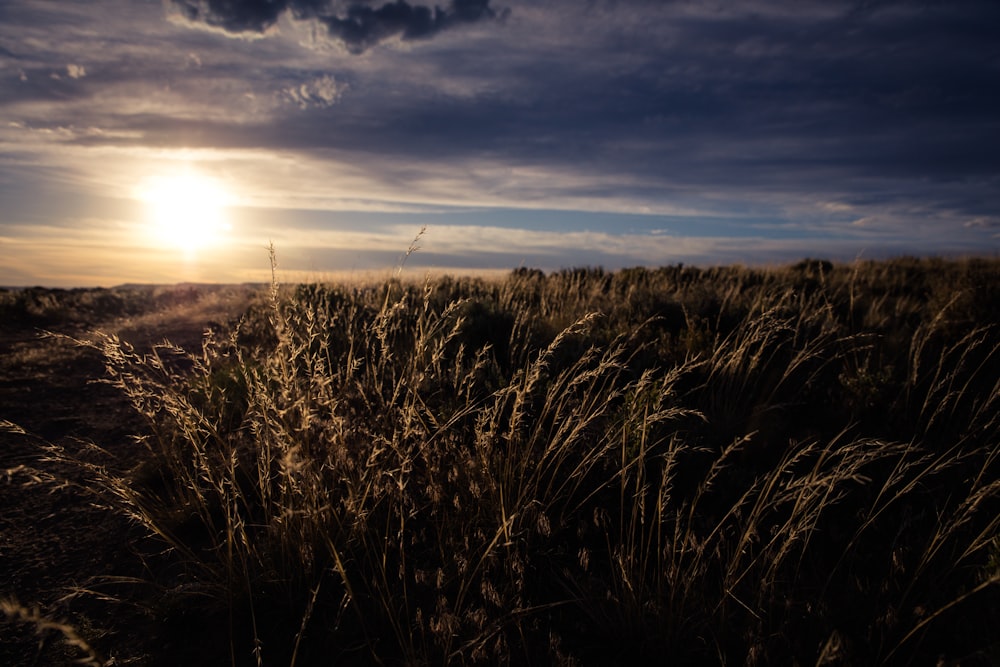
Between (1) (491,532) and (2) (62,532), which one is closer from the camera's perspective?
(1) (491,532)

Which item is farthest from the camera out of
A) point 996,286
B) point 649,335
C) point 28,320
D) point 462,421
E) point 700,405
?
point 28,320

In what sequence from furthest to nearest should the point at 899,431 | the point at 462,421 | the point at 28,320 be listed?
the point at 28,320 < the point at 899,431 < the point at 462,421

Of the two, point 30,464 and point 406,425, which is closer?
point 406,425

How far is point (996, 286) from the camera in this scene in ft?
26.2

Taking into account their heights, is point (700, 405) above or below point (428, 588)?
above

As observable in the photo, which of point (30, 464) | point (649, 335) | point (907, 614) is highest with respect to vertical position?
point (649, 335)

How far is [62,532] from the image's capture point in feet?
10.3

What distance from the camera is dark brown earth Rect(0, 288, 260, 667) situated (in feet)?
7.54

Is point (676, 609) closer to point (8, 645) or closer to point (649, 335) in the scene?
point (8, 645)

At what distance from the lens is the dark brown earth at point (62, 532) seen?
2297 millimetres

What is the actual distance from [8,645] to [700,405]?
4424 mm

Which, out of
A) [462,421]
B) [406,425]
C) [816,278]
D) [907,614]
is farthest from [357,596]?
[816,278]

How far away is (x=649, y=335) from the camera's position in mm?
6121

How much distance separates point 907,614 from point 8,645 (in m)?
3.84
